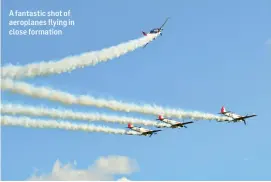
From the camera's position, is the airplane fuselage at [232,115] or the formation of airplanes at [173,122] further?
the airplane fuselage at [232,115]

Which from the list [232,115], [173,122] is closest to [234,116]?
[232,115]

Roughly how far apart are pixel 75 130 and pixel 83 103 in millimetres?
5396

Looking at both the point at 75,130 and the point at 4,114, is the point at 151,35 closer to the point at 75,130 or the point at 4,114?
the point at 75,130

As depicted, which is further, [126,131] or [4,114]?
[126,131]

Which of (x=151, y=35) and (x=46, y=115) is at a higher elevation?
(x=151, y=35)

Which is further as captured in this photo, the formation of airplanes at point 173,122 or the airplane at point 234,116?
the airplane at point 234,116

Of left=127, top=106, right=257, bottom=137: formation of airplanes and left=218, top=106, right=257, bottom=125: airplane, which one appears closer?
left=127, top=106, right=257, bottom=137: formation of airplanes

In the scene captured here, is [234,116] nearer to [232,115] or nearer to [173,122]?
[232,115]

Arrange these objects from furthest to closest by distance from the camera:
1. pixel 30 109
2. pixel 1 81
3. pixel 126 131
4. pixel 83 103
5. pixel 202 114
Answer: pixel 202 114 → pixel 126 131 → pixel 83 103 → pixel 30 109 → pixel 1 81

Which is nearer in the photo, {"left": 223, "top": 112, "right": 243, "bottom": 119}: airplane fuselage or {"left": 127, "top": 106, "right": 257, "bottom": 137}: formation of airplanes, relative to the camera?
{"left": 127, "top": 106, "right": 257, "bottom": 137}: formation of airplanes

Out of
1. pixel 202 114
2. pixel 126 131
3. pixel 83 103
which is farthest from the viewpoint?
pixel 202 114


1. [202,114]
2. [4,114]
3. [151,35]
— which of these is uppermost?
[151,35]

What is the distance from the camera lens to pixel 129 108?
92.1 meters

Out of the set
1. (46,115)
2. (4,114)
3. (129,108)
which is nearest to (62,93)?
(46,115)
